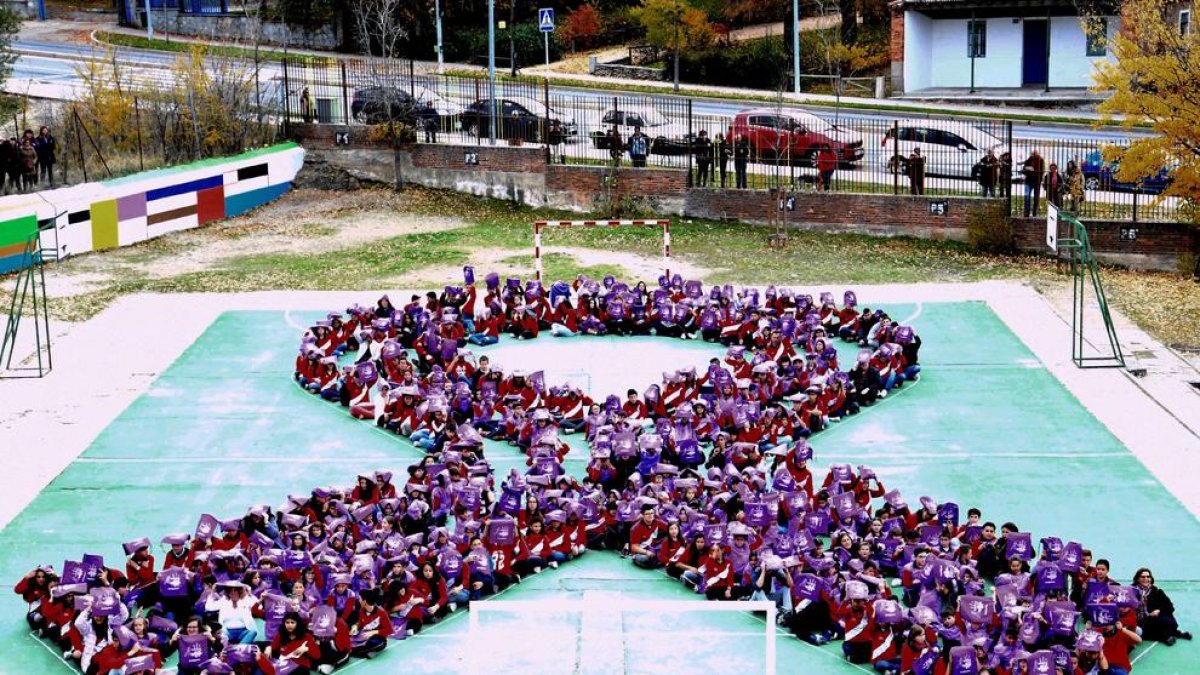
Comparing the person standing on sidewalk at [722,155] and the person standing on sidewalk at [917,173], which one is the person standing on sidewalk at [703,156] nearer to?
the person standing on sidewalk at [722,155]

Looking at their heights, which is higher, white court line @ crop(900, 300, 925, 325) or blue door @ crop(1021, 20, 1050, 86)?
blue door @ crop(1021, 20, 1050, 86)

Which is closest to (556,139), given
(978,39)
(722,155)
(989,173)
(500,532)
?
(722,155)

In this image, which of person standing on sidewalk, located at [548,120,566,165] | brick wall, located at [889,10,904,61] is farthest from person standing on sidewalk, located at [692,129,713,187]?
brick wall, located at [889,10,904,61]

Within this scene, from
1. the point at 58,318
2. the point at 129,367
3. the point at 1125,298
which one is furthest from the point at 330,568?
the point at 1125,298

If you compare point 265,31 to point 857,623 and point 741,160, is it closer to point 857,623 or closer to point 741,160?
point 741,160

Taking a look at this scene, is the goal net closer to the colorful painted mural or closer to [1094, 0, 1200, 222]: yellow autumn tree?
the colorful painted mural

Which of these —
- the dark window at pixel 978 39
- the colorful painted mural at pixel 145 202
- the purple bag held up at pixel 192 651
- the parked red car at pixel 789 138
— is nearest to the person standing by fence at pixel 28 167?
the colorful painted mural at pixel 145 202

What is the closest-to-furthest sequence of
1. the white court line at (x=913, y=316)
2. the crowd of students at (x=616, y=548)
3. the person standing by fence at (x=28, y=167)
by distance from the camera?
the crowd of students at (x=616, y=548) < the white court line at (x=913, y=316) < the person standing by fence at (x=28, y=167)
